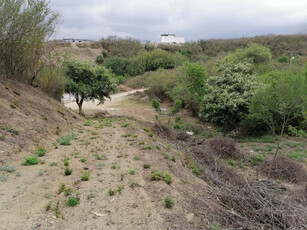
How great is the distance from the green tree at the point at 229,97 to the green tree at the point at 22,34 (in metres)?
10.2

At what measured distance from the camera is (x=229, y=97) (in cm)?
1550

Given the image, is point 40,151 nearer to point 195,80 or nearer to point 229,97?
point 229,97

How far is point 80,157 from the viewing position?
6.91 metres

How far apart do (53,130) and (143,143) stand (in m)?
3.39

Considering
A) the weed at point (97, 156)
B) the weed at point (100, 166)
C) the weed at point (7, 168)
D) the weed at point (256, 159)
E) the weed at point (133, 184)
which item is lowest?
the weed at point (256, 159)

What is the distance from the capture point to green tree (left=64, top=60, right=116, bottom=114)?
671 inches

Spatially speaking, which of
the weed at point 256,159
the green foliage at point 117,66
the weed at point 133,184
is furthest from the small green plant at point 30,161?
the green foliage at point 117,66

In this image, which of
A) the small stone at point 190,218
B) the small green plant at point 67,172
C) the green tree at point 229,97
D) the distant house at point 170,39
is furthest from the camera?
the distant house at point 170,39

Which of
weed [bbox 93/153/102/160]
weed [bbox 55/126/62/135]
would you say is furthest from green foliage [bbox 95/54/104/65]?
weed [bbox 93/153/102/160]

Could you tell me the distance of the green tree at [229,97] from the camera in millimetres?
15461

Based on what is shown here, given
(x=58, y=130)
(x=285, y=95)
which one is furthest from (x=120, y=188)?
(x=285, y=95)

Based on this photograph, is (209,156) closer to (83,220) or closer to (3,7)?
(83,220)

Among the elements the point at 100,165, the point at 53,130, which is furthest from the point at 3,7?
the point at 100,165

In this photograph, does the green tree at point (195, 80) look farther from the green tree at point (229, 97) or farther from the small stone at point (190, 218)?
the small stone at point (190, 218)
